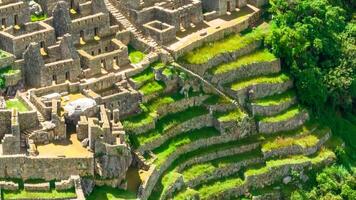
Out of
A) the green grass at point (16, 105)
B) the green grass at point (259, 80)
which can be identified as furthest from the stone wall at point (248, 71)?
the green grass at point (16, 105)

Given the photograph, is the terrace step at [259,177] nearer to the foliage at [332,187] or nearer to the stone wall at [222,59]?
the foliage at [332,187]

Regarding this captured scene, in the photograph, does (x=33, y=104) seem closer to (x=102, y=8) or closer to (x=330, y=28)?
(x=102, y=8)

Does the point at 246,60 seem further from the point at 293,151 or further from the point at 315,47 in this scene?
the point at 293,151

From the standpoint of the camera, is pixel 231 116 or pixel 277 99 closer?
pixel 231 116

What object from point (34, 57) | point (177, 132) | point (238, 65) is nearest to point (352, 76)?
point (238, 65)

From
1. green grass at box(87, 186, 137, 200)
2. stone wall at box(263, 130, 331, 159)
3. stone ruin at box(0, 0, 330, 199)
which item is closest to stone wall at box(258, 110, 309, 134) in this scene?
stone ruin at box(0, 0, 330, 199)

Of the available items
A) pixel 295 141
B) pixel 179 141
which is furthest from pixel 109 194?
pixel 295 141

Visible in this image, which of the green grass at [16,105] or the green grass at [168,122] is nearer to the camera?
the green grass at [16,105]
